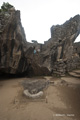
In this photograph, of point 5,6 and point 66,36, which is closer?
point 5,6

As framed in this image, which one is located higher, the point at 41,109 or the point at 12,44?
the point at 12,44

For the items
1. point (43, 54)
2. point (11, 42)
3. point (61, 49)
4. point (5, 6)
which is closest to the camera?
point (11, 42)

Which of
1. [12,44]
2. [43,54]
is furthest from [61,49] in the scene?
[12,44]

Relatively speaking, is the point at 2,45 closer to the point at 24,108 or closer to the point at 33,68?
the point at 33,68

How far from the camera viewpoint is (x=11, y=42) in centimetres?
705

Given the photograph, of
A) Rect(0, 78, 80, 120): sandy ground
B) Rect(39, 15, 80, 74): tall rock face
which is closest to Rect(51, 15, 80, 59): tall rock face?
Rect(39, 15, 80, 74): tall rock face

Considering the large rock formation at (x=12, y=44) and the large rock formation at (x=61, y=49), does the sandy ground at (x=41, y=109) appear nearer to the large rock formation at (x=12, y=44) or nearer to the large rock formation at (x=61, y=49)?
the large rock formation at (x=12, y=44)

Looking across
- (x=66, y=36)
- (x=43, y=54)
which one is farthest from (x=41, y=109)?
(x=66, y=36)

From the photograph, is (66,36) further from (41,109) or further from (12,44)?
(41,109)

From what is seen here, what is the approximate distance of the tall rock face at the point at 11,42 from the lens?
639 centimetres

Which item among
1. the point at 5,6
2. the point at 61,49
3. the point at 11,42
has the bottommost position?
the point at 61,49

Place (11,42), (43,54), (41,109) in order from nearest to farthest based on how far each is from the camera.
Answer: (41,109)
(11,42)
(43,54)

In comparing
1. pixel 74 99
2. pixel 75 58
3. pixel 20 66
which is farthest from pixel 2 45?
pixel 75 58

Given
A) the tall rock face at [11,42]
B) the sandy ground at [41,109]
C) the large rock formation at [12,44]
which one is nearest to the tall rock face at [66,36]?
the large rock formation at [12,44]
